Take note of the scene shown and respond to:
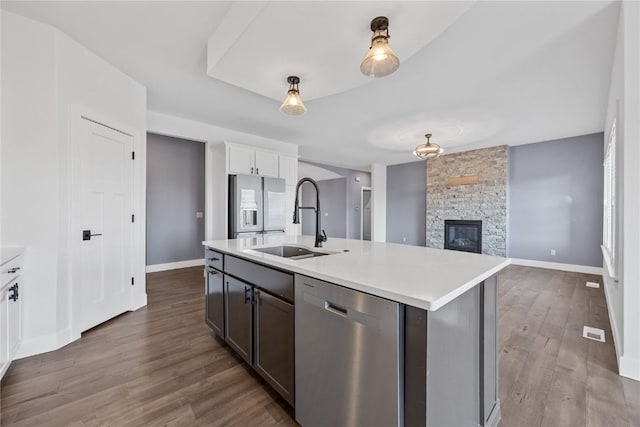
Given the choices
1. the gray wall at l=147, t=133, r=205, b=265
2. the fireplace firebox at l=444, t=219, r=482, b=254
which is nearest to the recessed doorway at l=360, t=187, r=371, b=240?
the fireplace firebox at l=444, t=219, r=482, b=254

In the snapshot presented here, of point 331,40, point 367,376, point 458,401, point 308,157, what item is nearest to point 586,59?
point 331,40

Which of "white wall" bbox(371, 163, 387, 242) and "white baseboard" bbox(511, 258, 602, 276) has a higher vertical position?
"white wall" bbox(371, 163, 387, 242)

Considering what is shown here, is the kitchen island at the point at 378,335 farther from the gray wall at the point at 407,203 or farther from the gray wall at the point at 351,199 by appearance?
the gray wall at the point at 351,199

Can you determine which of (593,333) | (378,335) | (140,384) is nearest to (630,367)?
(593,333)

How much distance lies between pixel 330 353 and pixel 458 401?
55 centimetres

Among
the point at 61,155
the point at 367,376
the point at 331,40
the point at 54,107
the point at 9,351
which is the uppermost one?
the point at 331,40

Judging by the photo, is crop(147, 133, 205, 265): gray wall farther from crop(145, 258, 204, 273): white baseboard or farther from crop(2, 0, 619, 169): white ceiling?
crop(2, 0, 619, 169): white ceiling

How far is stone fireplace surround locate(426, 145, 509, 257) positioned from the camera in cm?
578

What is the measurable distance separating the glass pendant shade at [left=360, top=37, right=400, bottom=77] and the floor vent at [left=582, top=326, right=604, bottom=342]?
2959 millimetres

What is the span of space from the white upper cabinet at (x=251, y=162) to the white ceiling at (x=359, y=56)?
1.63 ft

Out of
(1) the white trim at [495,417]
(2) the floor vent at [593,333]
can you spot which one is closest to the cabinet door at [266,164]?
(1) the white trim at [495,417]

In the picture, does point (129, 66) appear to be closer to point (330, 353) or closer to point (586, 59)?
point (330, 353)

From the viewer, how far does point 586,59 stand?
259cm

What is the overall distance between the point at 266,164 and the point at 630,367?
459 cm
